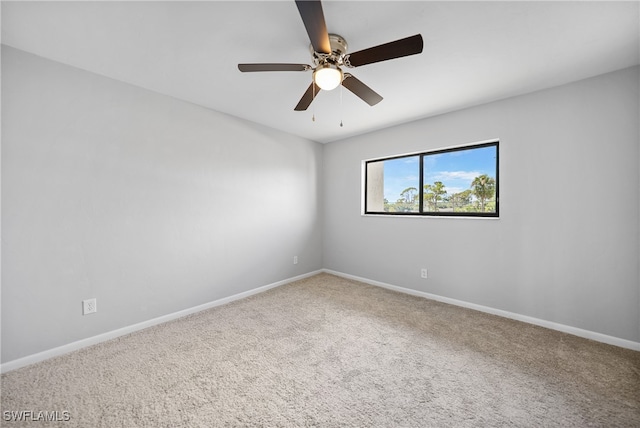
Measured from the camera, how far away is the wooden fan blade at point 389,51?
52.5 inches

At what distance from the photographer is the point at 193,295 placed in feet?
9.04

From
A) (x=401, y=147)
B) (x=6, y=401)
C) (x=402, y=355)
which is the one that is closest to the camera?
(x=6, y=401)

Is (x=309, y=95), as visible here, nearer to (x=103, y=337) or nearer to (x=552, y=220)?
(x=552, y=220)

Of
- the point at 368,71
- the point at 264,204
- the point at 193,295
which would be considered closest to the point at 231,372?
the point at 193,295

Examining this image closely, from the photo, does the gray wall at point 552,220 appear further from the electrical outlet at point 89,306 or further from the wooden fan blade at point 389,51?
the electrical outlet at point 89,306

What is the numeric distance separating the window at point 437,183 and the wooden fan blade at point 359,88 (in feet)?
5.39

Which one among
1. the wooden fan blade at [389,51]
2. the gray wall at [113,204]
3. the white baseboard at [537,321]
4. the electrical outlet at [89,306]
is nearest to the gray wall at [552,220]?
the white baseboard at [537,321]

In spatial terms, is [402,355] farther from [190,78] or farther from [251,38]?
[190,78]

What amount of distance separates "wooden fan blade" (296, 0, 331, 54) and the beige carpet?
2.10 meters

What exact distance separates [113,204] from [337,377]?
2.37 meters

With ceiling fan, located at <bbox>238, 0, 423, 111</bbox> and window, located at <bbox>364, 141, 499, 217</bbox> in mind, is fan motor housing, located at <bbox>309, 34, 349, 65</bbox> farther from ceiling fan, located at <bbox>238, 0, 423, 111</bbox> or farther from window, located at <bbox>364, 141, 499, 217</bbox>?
window, located at <bbox>364, 141, 499, 217</bbox>

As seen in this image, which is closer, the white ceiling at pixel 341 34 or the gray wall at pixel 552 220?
the white ceiling at pixel 341 34

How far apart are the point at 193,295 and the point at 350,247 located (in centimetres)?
231

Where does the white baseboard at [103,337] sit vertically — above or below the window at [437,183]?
below
